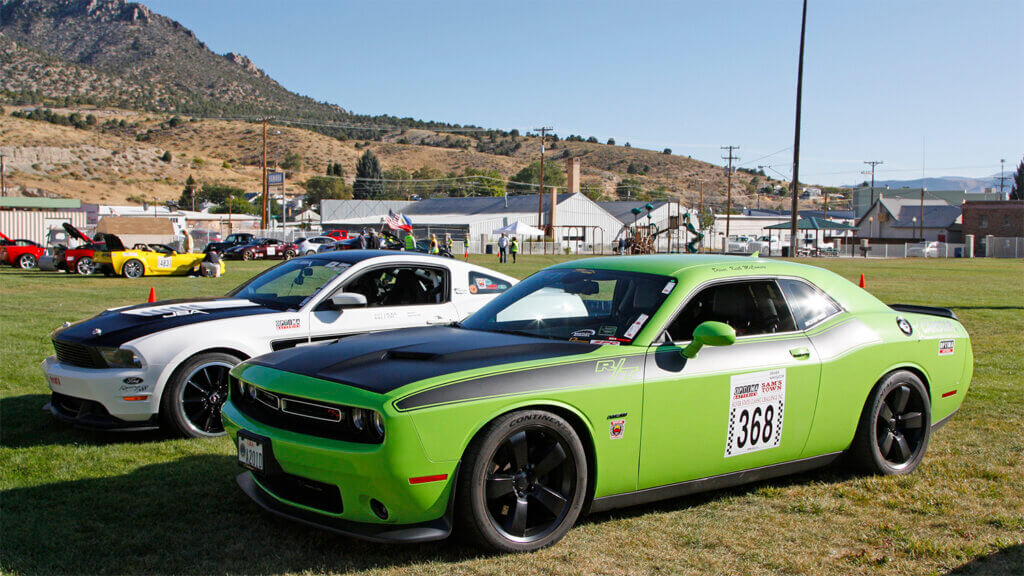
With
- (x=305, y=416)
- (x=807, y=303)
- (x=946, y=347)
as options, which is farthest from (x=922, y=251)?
(x=305, y=416)

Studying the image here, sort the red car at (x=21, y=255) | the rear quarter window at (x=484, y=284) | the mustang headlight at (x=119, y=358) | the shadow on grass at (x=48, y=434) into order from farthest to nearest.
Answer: the red car at (x=21, y=255)
the rear quarter window at (x=484, y=284)
the shadow on grass at (x=48, y=434)
the mustang headlight at (x=119, y=358)

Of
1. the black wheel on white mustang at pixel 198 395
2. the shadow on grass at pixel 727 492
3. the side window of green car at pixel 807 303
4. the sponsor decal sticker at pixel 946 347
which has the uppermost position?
the side window of green car at pixel 807 303

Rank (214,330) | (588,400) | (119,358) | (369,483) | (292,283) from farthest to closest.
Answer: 1. (292,283)
2. (214,330)
3. (119,358)
4. (588,400)
5. (369,483)

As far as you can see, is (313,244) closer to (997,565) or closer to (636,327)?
(636,327)

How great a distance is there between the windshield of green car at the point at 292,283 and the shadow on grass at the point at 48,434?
1480mm

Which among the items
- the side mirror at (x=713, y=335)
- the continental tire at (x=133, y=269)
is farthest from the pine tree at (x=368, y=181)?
the side mirror at (x=713, y=335)

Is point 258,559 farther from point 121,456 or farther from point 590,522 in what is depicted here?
point 121,456

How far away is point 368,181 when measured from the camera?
121438mm

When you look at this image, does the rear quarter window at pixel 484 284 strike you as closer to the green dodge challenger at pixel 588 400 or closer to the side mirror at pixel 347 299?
the side mirror at pixel 347 299

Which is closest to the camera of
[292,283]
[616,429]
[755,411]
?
[616,429]

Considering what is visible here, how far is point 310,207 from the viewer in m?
115

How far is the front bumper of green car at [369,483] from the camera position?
3.76m

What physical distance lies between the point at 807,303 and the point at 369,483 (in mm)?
3141

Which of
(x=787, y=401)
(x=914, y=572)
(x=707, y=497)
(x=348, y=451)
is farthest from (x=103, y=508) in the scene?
(x=914, y=572)
